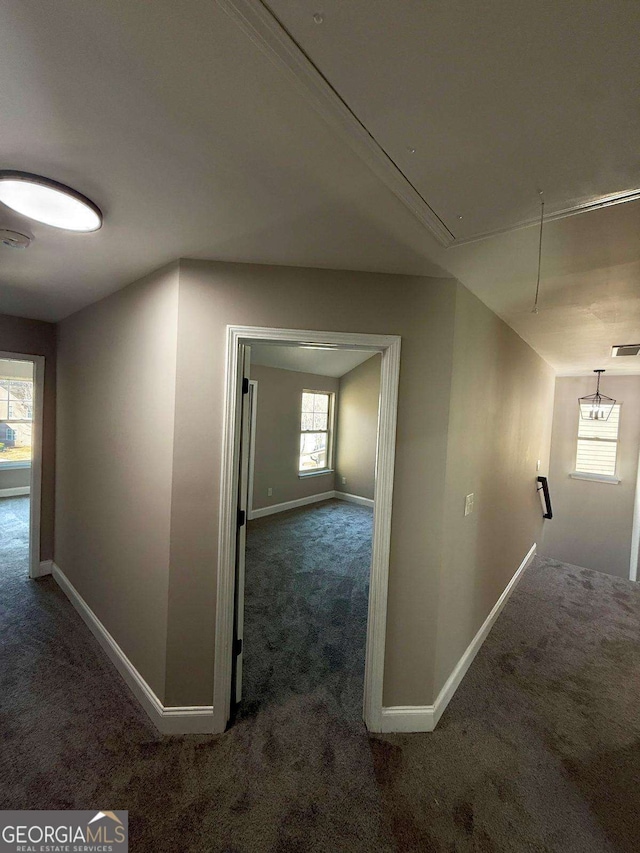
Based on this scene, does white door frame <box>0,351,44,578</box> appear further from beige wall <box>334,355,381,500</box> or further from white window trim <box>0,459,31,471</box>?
beige wall <box>334,355,381,500</box>

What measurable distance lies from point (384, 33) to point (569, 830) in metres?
2.83

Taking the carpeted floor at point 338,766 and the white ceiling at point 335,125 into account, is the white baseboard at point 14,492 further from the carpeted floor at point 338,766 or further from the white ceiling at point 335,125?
the white ceiling at point 335,125

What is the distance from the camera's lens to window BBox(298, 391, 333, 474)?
6398 mm

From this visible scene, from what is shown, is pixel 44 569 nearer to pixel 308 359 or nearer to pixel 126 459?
pixel 126 459

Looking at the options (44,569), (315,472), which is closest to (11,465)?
(44,569)

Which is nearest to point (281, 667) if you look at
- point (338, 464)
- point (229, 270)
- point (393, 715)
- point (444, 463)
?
point (393, 715)

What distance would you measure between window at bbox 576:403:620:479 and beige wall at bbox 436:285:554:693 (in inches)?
103

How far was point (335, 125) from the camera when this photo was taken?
87 cm

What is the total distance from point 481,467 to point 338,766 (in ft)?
6.04

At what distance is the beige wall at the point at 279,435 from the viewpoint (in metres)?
5.44

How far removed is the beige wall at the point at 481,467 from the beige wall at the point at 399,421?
0.11m

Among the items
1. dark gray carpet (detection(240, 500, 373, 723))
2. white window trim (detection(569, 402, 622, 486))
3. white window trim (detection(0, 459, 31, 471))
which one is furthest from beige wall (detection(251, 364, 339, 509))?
white window trim (detection(0, 459, 31, 471))

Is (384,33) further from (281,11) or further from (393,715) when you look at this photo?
(393,715)

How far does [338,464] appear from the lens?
695cm
